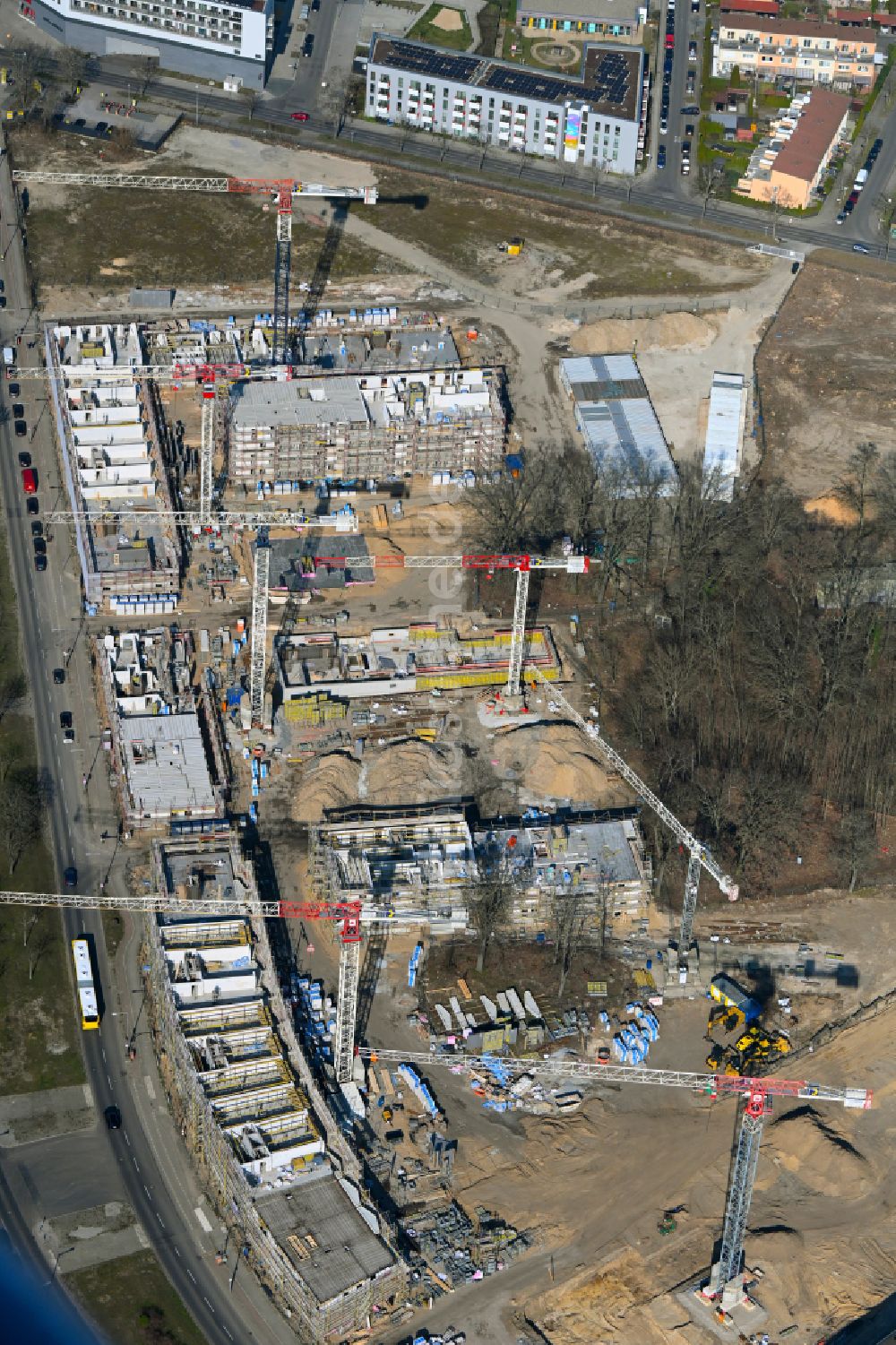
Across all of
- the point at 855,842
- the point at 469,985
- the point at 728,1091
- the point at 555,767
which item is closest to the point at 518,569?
the point at 555,767

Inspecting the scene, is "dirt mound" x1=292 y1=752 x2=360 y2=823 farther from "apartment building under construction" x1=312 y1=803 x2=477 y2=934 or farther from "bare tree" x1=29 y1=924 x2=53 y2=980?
"bare tree" x1=29 y1=924 x2=53 y2=980

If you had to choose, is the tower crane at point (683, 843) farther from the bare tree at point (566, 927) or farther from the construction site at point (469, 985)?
the bare tree at point (566, 927)

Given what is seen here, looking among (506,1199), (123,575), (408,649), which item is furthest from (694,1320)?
(123,575)

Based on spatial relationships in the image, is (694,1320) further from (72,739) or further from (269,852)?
(72,739)

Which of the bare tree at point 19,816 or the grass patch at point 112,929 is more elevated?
the bare tree at point 19,816

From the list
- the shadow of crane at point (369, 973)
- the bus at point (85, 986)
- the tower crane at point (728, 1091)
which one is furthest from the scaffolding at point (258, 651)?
the tower crane at point (728, 1091)

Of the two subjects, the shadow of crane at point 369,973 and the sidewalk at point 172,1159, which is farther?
the shadow of crane at point 369,973

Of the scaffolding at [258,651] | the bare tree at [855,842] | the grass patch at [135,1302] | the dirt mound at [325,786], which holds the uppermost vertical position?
the scaffolding at [258,651]
